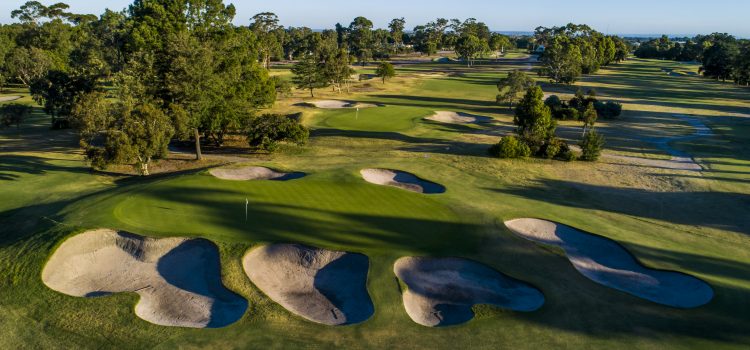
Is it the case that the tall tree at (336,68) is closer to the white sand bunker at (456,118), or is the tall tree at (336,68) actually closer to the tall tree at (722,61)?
the white sand bunker at (456,118)

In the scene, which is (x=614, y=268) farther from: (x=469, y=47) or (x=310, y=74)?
(x=469, y=47)

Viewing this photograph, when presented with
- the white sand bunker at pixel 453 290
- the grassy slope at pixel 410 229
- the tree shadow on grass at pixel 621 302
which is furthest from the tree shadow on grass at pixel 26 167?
the tree shadow on grass at pixel 621 302

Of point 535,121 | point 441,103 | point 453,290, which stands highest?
point 441,103

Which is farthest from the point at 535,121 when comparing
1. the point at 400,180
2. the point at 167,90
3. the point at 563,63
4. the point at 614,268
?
the point at 563,63

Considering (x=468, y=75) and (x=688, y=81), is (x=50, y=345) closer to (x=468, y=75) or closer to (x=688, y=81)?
(x=468, y=75)

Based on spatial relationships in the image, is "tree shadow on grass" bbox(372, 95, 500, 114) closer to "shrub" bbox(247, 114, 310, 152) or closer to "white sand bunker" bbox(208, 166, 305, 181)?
"shrub" bbox(247, 114, 310, 152)

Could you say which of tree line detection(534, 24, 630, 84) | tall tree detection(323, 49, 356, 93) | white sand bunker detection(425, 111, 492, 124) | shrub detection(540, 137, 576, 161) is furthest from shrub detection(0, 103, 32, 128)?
tree line detection(534, 24, 630, 84)

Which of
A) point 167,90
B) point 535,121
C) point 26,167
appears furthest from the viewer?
point 535,121
